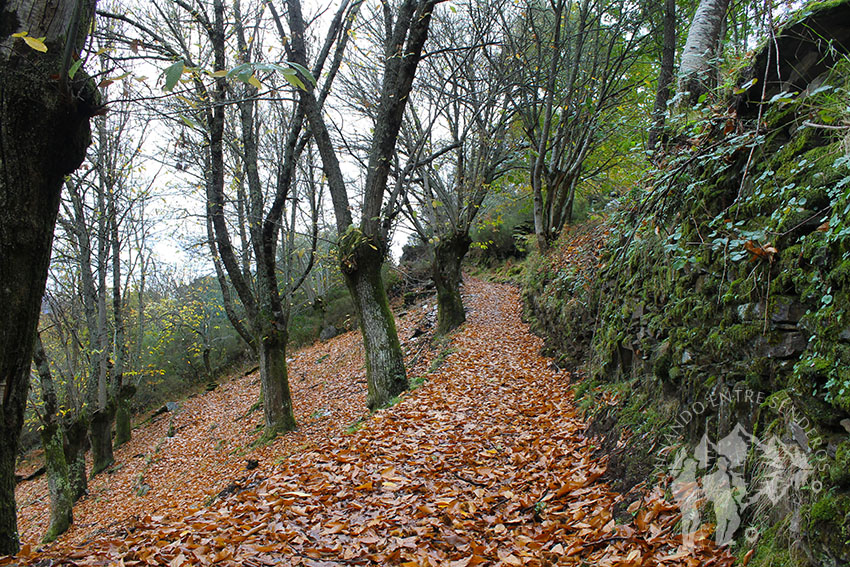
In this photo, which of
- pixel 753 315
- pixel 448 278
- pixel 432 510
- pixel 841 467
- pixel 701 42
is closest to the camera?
pixel 841 467

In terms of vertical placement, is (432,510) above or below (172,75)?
below

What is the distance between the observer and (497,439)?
480 cm

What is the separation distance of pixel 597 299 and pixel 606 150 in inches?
403

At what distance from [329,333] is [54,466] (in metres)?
12.1

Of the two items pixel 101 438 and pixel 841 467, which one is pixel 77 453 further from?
pixel 841 467

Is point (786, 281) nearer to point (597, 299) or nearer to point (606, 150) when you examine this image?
point (597, 299)

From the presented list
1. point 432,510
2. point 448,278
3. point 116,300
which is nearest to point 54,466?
point 116,300

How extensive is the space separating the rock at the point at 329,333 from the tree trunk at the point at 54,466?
38.8ft

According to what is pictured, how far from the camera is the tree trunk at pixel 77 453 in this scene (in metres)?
9.44

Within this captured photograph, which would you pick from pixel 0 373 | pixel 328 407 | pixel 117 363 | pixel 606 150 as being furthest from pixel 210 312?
pixel 0 373

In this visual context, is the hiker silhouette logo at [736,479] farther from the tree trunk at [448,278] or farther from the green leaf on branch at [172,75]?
the tree trunk at [448,278]

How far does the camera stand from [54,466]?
7.46 meters

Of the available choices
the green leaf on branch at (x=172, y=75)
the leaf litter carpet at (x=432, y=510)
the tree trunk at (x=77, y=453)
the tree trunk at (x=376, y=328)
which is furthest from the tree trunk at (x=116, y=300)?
the green leaf on branch at (x=172, y=75)

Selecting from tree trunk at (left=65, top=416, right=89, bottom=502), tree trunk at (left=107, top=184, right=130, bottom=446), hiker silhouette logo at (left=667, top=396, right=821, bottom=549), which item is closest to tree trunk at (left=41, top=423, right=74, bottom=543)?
tree trunk at (left=65, top=416, right=89, bottom=502)
